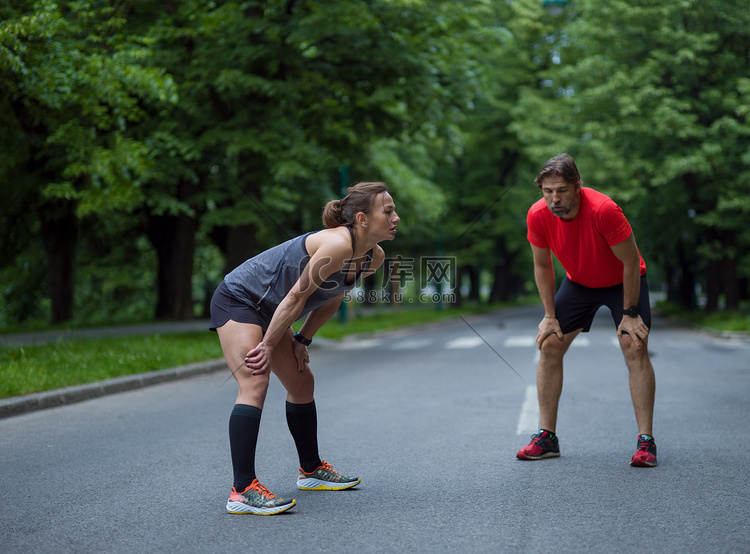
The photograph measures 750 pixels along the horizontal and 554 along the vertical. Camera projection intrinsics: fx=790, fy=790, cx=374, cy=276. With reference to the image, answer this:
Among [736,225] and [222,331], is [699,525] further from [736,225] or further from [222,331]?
[736,225]

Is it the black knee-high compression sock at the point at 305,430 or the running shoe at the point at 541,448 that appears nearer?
the black knee-high compression sock at the point at 305,430

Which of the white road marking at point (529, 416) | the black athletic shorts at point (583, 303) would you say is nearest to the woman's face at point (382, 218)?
the black athletic shorts at point (583, 303)

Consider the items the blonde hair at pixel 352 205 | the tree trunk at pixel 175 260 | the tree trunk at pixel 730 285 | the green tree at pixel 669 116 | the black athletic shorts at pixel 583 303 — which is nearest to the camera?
the blonde hair at pixel 352 205

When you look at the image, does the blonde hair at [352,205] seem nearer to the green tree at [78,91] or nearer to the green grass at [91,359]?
the green grass at [91,359]

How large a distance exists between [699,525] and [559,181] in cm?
204

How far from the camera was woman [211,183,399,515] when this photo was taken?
12.7ft

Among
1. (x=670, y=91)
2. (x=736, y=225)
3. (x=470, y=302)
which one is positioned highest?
(x=670, y=91)

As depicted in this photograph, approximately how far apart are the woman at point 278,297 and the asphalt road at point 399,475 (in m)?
0.38

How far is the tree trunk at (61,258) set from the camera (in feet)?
63.7

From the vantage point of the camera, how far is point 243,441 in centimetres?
390

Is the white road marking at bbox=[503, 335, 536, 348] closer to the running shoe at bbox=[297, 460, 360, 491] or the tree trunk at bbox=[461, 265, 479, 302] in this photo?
the running shoe at bbox=[297, 460, 360, 491]

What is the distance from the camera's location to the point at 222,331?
4.03 meters

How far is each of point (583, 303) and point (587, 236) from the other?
0.51 meters

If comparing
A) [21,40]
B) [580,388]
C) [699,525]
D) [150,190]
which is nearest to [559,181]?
[699,525]
